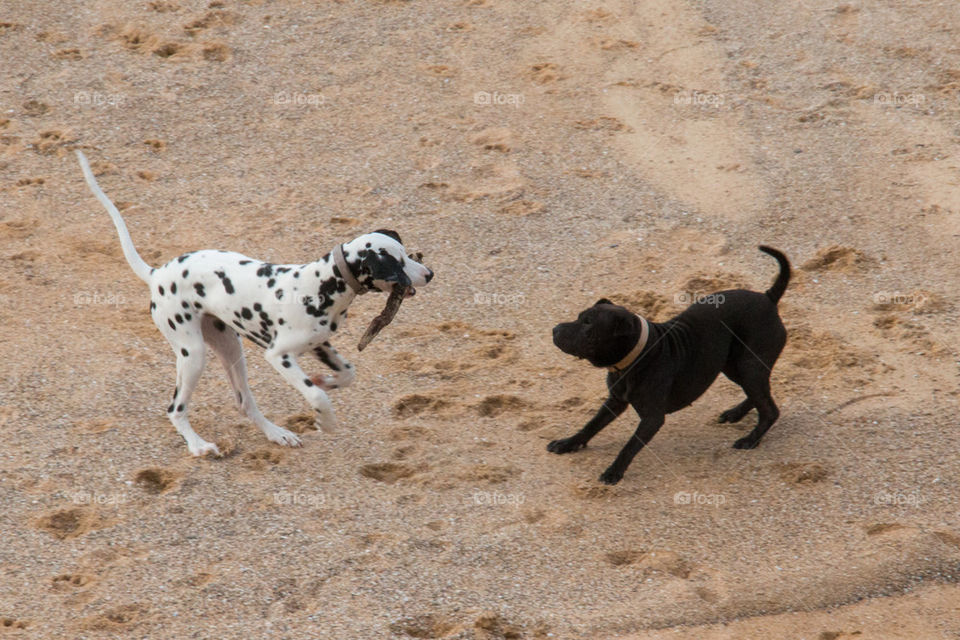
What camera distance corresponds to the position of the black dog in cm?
598

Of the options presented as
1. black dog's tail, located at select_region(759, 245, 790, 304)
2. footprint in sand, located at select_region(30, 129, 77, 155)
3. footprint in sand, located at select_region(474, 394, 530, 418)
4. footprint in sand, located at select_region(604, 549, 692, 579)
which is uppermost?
black dog's tail, located at select_region(759, 245, 790, 304)

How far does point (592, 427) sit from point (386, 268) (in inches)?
62.6

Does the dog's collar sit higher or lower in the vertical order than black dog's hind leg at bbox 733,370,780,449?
higher

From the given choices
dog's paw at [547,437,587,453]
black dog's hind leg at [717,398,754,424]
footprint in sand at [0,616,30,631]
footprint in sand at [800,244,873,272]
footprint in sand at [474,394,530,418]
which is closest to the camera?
footprint in sand at [0,616,30,631]

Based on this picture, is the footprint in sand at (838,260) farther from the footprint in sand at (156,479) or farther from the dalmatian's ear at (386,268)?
the footprint in sand at (156,479)

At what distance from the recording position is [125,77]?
1068cm

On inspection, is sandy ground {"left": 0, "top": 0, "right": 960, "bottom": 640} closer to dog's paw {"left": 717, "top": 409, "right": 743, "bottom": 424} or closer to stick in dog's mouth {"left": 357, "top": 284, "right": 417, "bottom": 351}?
dog's paw {"left": 717, "top": 409, "right": 743, "bottom": 424}

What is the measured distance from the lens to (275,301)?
19.8ft

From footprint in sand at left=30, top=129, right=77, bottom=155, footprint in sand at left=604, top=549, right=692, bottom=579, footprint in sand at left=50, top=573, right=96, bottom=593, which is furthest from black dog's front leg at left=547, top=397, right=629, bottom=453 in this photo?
footprint in sand at left=30, top=129, right=77, bottom=155

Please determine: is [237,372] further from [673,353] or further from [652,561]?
[652,561]

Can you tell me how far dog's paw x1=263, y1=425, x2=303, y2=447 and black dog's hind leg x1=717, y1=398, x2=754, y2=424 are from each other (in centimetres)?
250

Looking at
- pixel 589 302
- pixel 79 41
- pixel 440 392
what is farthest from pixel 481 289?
pixel 79 41

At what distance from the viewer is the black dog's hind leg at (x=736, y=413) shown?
676 centimetres

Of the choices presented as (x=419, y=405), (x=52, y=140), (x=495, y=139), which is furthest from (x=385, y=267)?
(x=52, y=140)
